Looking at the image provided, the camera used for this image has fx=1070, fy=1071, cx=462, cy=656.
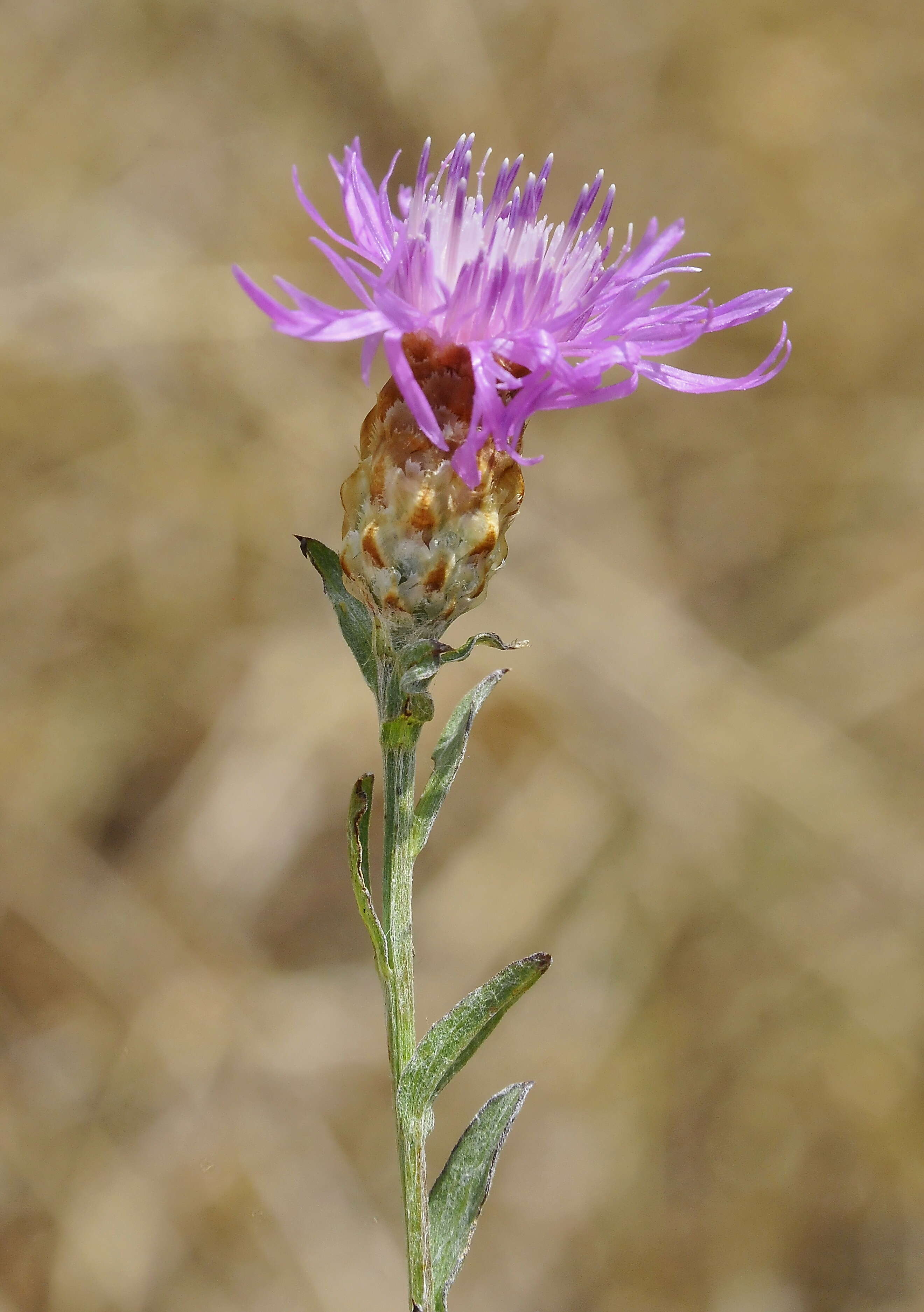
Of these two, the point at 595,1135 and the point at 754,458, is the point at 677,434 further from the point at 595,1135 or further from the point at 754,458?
the point at 595,1135

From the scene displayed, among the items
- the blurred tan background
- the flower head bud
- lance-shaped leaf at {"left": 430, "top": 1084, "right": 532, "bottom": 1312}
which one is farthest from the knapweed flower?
the blurred tan background

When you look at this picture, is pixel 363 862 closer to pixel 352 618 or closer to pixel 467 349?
pixel 352 618

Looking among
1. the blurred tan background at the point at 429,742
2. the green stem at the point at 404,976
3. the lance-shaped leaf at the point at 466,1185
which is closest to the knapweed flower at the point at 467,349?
the green stem at the point at 404,976

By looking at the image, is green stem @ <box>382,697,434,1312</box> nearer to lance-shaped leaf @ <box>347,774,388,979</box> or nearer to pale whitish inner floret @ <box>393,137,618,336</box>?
lance-shaped leaf @ <box>347,774,388,979</box>

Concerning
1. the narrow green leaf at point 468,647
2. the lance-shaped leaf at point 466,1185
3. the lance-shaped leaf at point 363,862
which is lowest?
the lance-shaped leaf at point 466,1185

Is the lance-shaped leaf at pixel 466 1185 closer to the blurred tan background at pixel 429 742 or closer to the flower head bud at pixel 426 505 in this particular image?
the flower head bud at pixel 426 505

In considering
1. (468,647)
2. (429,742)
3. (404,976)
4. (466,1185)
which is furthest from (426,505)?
(429,742)
